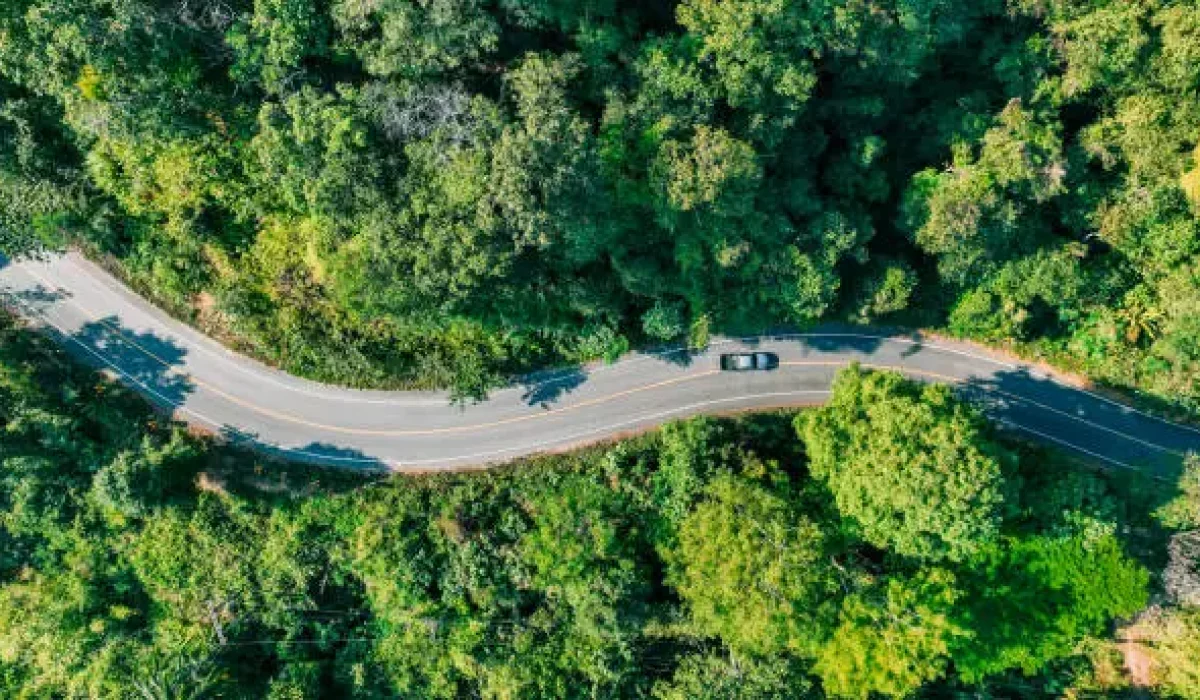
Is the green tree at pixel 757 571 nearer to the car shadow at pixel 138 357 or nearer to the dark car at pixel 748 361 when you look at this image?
the dark car at pixel 748 361

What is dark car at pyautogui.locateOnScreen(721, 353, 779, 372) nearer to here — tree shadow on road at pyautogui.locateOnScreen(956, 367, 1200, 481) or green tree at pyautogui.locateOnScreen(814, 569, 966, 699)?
tree shadow on road at pyautogui.locateOnScreen(956, 367, 1200, 481)

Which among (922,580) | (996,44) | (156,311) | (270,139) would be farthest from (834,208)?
(156,311)

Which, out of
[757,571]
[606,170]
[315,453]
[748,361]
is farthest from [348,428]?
[757,571]

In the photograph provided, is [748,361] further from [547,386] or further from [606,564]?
[606,564]

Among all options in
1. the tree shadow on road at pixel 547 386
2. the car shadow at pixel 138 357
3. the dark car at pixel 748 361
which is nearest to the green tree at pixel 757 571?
the dark car at pixel 748 361

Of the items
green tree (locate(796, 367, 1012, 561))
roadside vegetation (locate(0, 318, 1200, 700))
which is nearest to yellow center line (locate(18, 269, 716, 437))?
roadside vegetation (locate(0, 318, 1200, 700))

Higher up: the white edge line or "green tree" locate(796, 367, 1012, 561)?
the white edge line

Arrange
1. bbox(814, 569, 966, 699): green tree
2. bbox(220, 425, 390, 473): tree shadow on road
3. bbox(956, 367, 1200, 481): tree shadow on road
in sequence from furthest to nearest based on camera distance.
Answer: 1. bbox(220, 425, 390, 473): tree shadow on road
2. bbox(956, 367, 1200, 481): tree shadow on road
3. bbox(814, 569, 966, 699): green tree
